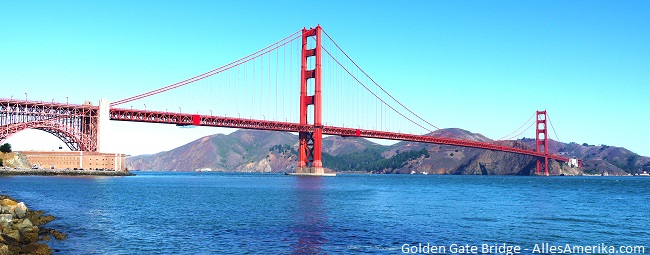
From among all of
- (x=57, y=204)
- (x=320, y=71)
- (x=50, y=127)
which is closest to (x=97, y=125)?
(x=50, y=127)

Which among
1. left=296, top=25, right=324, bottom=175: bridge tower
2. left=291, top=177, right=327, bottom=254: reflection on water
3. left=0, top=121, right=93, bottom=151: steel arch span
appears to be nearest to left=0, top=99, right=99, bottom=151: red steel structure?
left=0, top=121, right=93, bottom=151: steel arch span

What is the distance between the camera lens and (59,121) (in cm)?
9412

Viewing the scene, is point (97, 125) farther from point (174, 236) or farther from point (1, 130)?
point (174, 236)

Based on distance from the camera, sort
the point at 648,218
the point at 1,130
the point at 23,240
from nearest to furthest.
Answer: the point at 23,240 → the point at 648,218 → the point at 1,130

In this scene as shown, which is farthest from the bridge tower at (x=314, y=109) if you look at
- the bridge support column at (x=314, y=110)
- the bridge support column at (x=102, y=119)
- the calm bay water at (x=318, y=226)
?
the calm bay water at (x=318, y=226)

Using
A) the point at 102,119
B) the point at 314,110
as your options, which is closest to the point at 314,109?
the point at 314,110

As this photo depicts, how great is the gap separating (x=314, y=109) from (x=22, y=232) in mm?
86816

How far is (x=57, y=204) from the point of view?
3819cm

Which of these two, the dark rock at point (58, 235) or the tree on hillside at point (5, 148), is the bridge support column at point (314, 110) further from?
the dark rock at point (58, 235)

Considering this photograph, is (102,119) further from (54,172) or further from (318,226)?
(318,226)

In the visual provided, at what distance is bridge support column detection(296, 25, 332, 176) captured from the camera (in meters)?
108

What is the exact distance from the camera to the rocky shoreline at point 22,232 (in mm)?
18859

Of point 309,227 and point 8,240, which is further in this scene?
point 309,227

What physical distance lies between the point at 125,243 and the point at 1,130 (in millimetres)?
78356
